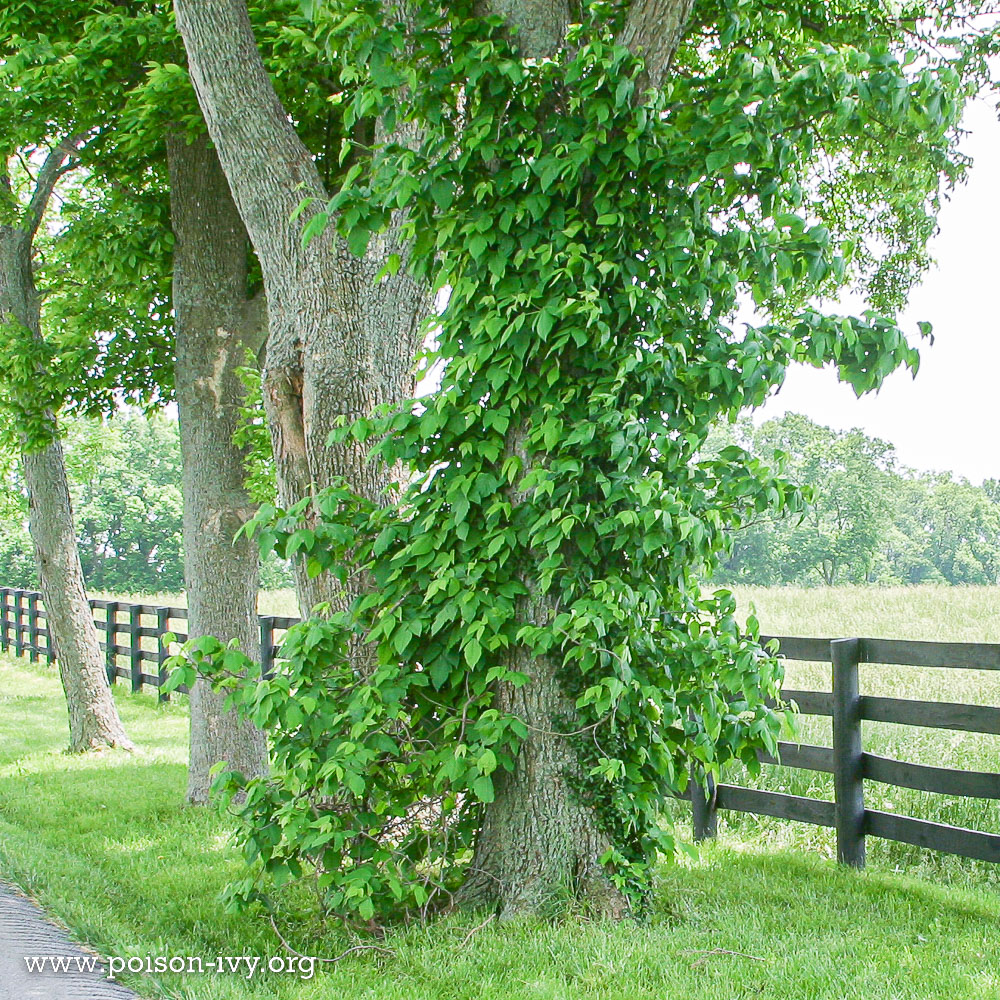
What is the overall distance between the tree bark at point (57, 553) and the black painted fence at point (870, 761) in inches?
264

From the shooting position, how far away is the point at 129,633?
16.5 m

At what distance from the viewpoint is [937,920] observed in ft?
15.3

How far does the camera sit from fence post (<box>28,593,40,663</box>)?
66.7 feet

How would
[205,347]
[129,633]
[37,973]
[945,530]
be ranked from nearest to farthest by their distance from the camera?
1. [37,973]
2. [205,347]
3. [129,633]
4. [945,530]

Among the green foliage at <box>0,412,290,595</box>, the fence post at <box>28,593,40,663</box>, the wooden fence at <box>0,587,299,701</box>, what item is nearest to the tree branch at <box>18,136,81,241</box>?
the wooden fence at <box>0,587,299,701</box>

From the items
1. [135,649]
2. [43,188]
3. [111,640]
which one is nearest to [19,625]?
[111,640]

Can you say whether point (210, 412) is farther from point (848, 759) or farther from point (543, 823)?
point (848, 759)

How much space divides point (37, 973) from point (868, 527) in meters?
34.0

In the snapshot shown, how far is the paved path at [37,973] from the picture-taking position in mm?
4133

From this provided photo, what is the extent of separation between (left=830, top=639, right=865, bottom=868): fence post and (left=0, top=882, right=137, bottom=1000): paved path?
380 cm

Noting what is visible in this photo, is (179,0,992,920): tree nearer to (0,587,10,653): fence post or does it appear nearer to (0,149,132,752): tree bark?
(0,149,132,752): tree bark

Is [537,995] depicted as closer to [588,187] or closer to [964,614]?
[588,187]

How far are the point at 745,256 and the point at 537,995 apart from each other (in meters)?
3.12

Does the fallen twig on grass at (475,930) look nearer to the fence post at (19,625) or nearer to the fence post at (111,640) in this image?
the fence post at (111,640)
